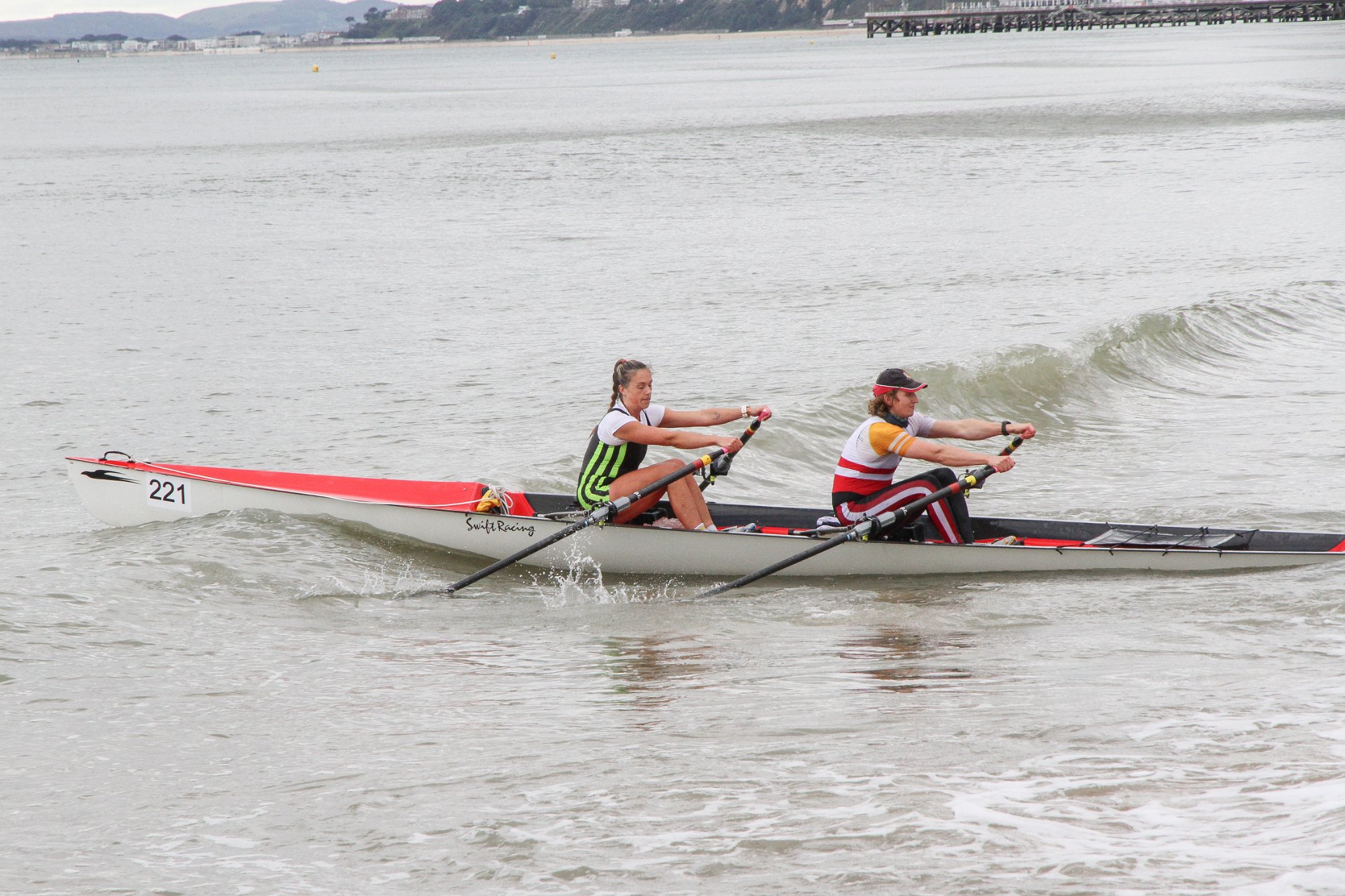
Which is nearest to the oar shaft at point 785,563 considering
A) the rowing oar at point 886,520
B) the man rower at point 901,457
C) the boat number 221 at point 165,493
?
the rowing oar at point 886,520

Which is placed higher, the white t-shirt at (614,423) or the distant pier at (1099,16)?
the distant pier at (1099,16)

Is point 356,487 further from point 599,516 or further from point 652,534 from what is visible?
point 652,534

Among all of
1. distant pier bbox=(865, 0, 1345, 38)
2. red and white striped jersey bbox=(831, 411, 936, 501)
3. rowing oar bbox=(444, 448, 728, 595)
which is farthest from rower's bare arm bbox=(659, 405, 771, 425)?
distant pier bbox=(865, 0, 1345, 38)

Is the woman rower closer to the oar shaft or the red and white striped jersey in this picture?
the oar shaft

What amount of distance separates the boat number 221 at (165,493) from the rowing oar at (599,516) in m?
2.65

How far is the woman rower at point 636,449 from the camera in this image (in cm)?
873

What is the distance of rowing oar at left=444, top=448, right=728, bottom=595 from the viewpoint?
8.62m

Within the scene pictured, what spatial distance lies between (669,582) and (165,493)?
424 centimetres

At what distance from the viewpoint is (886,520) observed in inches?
322

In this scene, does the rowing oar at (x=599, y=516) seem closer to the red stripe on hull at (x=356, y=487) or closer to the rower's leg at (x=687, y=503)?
the rower's leg at (x=687, y=503)

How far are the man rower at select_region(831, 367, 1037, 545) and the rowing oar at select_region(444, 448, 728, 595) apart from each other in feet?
3.09

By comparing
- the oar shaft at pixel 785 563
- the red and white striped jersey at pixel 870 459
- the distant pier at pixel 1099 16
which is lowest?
the oar shaft at pixel 785 563

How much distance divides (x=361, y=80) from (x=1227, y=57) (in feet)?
277

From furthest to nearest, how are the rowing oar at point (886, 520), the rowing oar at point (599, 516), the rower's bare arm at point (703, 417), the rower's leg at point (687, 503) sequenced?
the rower's bare arm at point (703, 417)
the rower's leg at point (687, 503)
the rowing oar at point (599, 516)
the rowing oar at point (886, 520)
